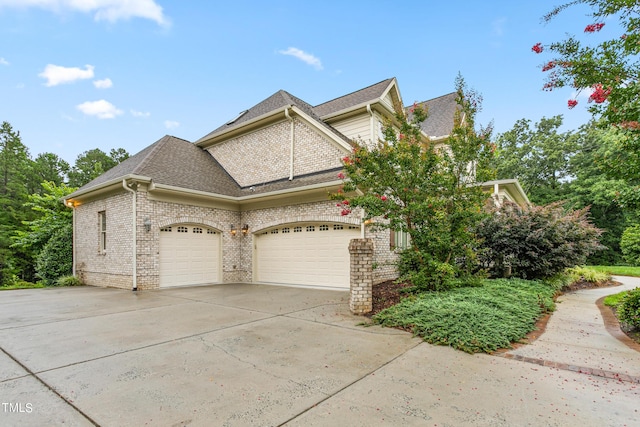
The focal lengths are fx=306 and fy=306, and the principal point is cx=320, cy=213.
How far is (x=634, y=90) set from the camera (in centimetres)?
405

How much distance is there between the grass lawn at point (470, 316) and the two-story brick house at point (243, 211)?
3442mm

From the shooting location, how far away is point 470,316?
15.2 feet

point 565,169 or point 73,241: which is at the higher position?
point 565,169

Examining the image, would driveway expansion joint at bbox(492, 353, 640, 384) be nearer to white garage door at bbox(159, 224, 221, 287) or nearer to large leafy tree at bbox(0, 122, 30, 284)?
white garage door at bbox(159, 224, 221, 287)

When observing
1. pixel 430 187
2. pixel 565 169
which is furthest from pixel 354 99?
pixel 565 169

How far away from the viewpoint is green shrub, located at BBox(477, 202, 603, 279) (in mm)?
8266

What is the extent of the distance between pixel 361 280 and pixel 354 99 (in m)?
8.63

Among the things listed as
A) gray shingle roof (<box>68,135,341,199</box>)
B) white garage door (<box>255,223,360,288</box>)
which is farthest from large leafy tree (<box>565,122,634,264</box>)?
gray shingle roof (<box>68,135,341,199</box>)

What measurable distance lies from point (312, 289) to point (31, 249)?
21.6 metres

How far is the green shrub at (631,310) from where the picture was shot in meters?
4.64

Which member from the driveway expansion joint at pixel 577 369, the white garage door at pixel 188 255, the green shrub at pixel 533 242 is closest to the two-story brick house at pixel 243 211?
the white garage door at pixel 188 255

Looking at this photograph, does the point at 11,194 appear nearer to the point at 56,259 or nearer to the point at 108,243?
the point at 56,259

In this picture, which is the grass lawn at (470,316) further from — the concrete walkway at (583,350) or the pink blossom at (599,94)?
the pink blossom at (599,94)

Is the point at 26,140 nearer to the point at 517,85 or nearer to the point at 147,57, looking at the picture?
the point at 147,57
